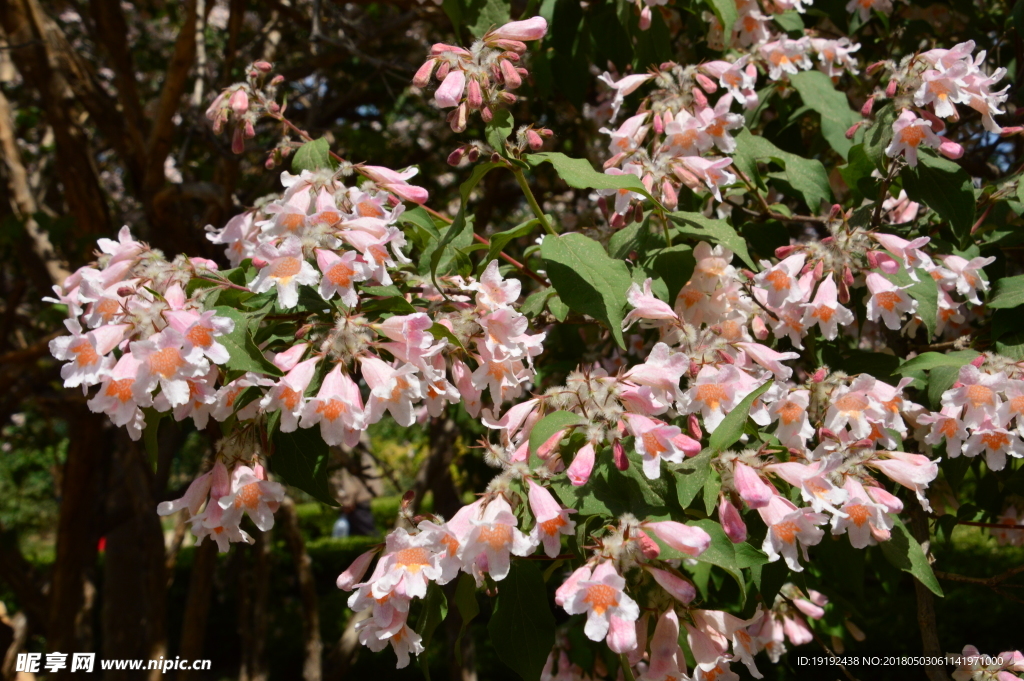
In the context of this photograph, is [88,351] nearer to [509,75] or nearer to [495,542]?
[495,542]

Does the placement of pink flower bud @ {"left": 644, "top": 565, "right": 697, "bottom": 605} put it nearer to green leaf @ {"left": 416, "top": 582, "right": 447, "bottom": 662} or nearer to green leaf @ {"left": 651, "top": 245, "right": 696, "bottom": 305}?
green leaf @ {"left": 416, "top": 582, "right": 447, "bottom": 662}

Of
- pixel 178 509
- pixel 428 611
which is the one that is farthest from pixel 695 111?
pixel 178 509

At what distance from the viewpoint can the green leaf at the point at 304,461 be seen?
142 cm

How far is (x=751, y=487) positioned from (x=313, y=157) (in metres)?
1.17

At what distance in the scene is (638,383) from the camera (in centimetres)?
136

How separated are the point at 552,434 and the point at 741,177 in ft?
3.42

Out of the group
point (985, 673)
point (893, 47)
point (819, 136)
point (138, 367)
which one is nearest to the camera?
point (138, 367)

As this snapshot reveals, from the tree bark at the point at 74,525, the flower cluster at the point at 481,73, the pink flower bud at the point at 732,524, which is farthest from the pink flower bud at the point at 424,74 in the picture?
the tree bark at the point at 74,525

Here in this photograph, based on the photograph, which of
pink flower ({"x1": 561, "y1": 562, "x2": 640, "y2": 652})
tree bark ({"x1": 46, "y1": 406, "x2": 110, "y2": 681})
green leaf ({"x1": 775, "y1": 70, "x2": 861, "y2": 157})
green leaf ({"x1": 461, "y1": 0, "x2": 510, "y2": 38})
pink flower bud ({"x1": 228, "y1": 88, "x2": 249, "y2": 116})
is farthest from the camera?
tree bark ({"x1": 46, "y1": 406, "x2": 110, "y2": 681})

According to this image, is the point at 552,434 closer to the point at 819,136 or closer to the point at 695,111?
the point at 695,111

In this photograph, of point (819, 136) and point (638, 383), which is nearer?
point (638, 383)

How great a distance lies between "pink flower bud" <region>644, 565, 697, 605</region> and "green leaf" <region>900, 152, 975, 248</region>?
1117 mm

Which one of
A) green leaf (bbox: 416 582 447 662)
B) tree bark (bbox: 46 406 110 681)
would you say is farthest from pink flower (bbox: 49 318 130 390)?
tree bark (bbox: 46 406 110 681)

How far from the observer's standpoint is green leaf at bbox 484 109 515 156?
142 centimetres
